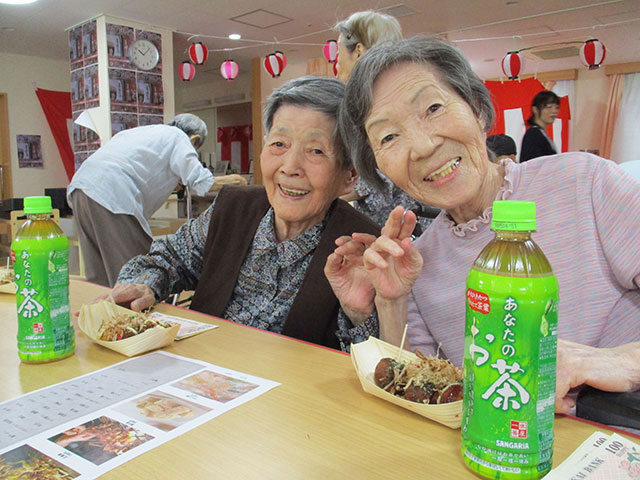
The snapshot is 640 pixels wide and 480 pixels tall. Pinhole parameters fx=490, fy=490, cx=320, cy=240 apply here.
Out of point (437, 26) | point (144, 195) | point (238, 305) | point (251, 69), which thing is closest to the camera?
point (238, 305)

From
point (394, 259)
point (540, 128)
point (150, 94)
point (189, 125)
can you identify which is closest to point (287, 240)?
point (394, 259)

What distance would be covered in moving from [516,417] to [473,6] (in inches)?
265

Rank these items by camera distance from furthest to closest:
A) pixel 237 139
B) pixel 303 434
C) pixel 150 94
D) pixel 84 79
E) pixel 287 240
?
pixel 237 139 → pixel 150 94 → pixel 84 79 → pixel 287 240 → pixel 303 434

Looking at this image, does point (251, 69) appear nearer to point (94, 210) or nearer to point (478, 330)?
point (94, 210)

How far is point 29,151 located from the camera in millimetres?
9047

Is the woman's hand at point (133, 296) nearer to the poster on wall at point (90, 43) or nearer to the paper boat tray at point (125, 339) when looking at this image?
the paper boat tray at point (125, 339)

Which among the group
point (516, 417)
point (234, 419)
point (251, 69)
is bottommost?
point (234, 419)

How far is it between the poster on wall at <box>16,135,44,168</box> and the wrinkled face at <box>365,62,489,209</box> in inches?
380

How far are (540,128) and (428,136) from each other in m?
4.56

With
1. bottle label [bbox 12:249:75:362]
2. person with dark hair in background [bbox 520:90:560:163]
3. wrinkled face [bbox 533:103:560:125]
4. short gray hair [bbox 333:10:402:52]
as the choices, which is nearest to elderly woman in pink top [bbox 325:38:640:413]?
bottle label [bbox 12:249:75:362]

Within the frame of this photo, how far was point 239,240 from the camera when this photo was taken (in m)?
1.61

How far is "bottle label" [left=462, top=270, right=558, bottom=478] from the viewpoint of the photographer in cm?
56

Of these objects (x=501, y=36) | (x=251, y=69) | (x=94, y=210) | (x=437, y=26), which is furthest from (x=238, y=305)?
(x=251, y=69)

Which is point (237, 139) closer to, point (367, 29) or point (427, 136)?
point (367, 29)
